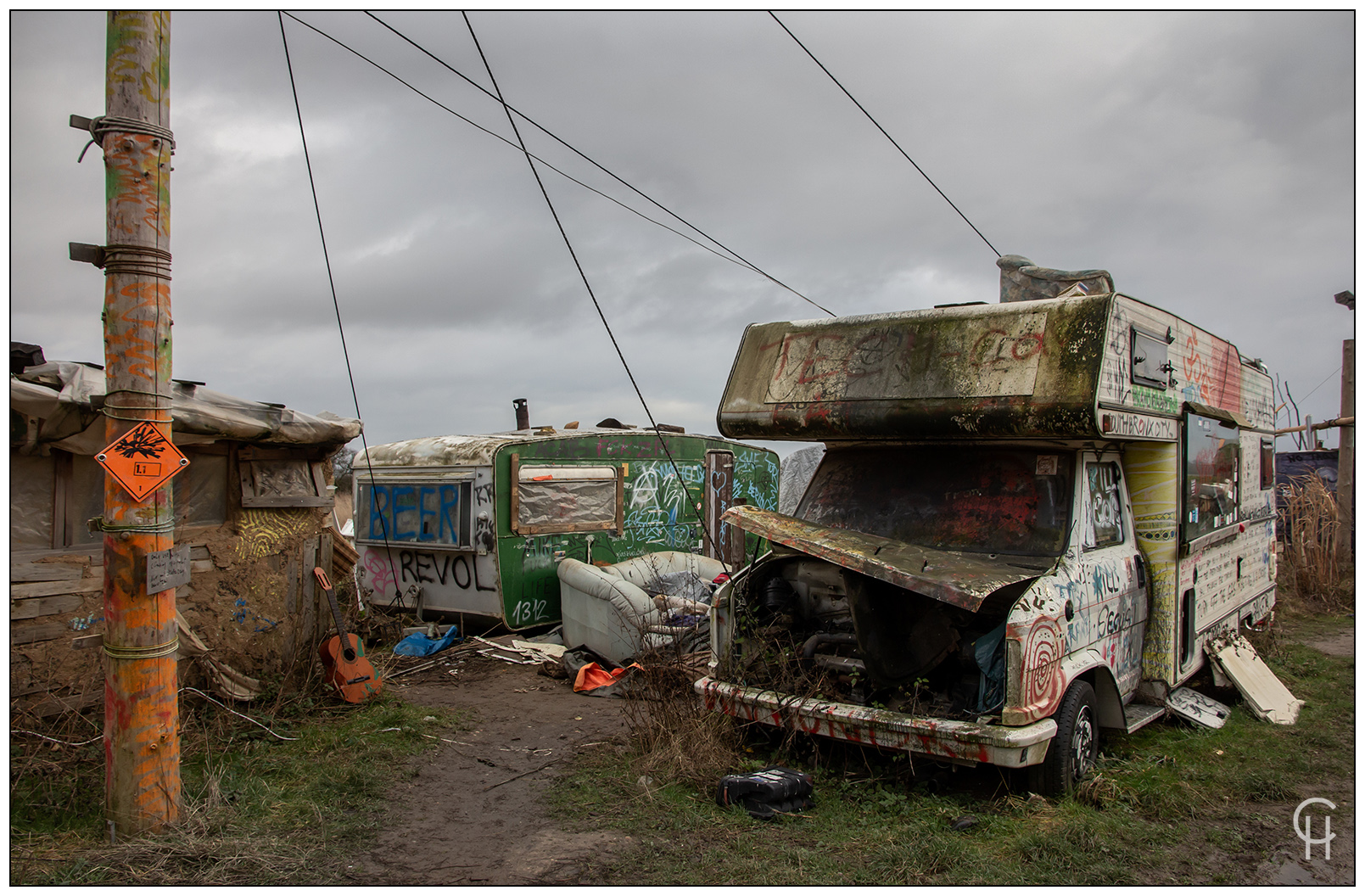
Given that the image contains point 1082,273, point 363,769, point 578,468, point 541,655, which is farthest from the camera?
point 578,468

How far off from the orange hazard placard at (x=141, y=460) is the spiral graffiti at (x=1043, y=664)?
4238 mm

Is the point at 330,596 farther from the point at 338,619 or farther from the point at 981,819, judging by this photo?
the point at 981,819

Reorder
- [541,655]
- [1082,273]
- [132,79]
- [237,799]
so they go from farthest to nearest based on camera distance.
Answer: [541,655]
[1082,273]
[237,799]
[132,79]

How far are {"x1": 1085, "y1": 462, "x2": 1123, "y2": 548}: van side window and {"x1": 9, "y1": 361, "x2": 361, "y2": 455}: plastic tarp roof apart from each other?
5382 mm

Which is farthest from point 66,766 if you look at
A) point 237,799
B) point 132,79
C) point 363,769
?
point 132,79

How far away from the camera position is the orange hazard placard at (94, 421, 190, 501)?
4051 millimetres

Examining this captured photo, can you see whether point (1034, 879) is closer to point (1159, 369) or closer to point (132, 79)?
point (1159, 369)

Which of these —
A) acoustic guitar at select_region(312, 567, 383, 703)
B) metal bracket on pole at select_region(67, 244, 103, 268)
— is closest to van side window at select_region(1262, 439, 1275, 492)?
acoustic guitar at select_region(312, 567, 383, 703)

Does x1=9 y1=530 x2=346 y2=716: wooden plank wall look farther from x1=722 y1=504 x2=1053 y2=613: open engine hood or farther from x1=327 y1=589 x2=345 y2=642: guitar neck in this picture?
x1=722 y1=504 x2=1053 y2=613: open engine hood

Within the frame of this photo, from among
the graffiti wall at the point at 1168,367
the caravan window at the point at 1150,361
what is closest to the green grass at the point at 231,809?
the graffiti wall at the point at 1168,367

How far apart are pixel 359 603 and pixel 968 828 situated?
8962 millimetres

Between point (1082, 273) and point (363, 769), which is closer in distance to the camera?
point (363, 769)

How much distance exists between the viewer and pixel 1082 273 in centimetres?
646

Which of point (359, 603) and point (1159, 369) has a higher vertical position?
point (1159, 369)
